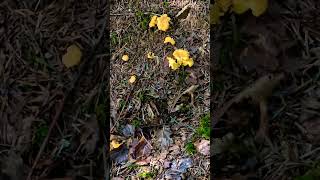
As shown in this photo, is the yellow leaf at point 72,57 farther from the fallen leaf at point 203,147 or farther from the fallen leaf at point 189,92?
the fallen leaf at point 203,147

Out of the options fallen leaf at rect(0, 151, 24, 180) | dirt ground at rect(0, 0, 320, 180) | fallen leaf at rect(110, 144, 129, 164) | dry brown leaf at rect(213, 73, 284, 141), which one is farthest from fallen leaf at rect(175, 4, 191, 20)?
fallen leaf at rect(0, 151, 24, 180)

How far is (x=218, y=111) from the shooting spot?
2398 millimetres

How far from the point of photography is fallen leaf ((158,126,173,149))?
7.88 ft

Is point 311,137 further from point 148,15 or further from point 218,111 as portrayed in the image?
point 148,15

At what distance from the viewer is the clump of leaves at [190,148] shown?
2374 mm

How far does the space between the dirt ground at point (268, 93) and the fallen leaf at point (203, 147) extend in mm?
28

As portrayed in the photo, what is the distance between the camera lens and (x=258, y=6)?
95.6 inches

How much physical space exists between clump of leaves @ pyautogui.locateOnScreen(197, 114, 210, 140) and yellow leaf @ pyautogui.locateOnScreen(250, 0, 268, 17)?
1.80 ft

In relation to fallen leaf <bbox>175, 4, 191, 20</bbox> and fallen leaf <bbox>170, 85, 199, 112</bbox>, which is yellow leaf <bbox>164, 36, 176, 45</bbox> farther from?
fallen leaf <bbox>170, 85, 199, 112</bbox>

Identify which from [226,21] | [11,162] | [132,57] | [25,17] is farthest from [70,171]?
[226,21]

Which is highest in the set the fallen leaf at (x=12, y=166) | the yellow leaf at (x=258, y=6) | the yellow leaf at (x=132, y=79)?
the yellow leaf at (x=258, y=6)

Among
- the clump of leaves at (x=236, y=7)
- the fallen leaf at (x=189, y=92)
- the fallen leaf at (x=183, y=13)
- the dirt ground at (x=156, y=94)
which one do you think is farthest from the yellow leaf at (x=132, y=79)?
the clump of leaves at (x=236, y=7)

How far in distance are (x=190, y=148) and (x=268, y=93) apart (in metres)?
0.45

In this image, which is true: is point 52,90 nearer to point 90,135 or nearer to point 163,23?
point 90,135
